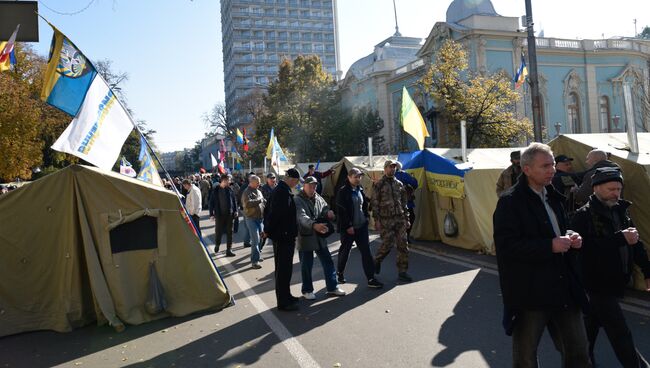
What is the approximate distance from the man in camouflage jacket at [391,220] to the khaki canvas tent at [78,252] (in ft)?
10.2

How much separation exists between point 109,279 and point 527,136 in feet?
85.1

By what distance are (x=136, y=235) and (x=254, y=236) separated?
3.85 m

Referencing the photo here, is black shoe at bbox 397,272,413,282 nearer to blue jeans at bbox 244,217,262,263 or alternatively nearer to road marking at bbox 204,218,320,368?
road marking at bbox 204,218,320,368

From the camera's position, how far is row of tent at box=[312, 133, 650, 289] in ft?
22.6

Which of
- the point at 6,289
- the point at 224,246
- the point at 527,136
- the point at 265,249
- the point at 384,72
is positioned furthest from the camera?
the point at 384,72

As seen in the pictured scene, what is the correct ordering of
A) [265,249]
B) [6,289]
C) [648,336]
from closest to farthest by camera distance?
[648,336] → [6,289] → [265,249]

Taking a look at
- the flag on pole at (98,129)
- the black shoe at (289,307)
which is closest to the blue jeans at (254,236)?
the black shoe at (289,307)

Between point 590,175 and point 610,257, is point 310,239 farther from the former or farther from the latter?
point 610,257

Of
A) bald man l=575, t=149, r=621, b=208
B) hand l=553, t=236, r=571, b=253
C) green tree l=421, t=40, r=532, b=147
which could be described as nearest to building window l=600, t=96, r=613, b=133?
green tree l=421, t=40, r=532, b=147

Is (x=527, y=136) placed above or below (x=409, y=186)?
above

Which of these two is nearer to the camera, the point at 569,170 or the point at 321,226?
the point at 321,226

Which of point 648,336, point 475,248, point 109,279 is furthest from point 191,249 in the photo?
point 475,248

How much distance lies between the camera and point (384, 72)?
1647 inches

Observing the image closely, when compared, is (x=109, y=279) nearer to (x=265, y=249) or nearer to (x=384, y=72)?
(x=265, y=249)
